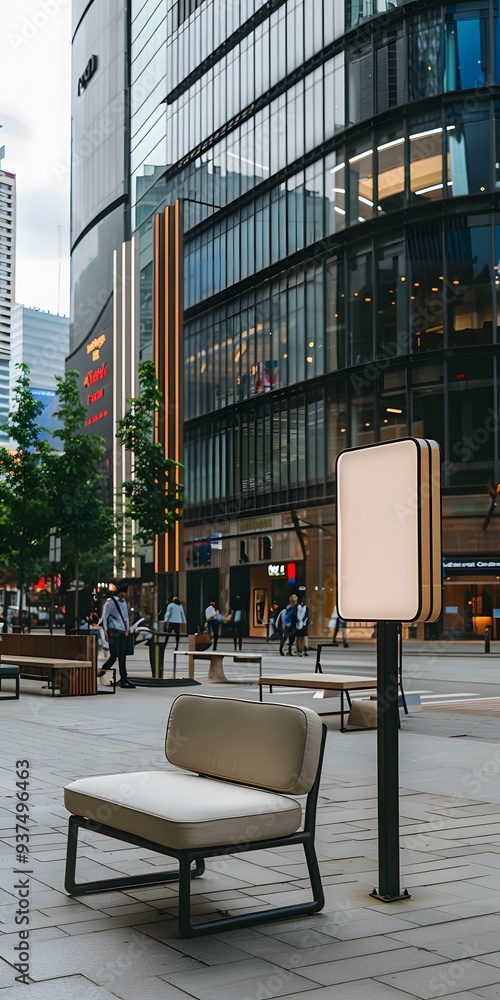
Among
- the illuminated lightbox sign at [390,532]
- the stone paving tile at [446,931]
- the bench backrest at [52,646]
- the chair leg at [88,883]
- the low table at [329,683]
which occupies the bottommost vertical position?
the stone paving tile at [446,931]

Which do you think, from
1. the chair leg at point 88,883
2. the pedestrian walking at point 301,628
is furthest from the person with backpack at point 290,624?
the chair leg at point 88,883

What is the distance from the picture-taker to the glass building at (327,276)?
4222 cm

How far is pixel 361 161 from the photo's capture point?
4519cm

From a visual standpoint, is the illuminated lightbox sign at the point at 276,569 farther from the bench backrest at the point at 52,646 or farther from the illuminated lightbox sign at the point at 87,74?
the illuminated lightbox sign at the point at 87,74

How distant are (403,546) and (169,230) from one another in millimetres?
60724

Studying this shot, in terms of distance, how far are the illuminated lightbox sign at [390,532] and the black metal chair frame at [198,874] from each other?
651 mm

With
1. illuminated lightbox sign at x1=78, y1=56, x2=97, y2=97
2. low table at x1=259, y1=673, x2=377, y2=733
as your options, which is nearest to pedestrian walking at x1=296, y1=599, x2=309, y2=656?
low table at x1=259, y1=673, x2=377, y2=733

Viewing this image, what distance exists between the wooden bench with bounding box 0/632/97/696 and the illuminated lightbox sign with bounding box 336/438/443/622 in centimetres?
1227

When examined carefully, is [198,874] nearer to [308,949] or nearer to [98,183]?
[308,949]

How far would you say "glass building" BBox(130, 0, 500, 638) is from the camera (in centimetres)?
4222

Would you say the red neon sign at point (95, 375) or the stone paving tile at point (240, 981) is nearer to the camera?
the stone paving tile at point (240, 981)

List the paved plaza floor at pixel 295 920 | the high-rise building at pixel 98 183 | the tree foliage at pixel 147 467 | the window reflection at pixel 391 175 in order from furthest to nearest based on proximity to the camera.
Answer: the high-rise building at pixel 98 183 < the window reflection at pixel 391 175 < the tree foliage at pixel 147 467 < the paved plaza floor at pixel 295 920

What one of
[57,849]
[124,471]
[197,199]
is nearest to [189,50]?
[197,199]

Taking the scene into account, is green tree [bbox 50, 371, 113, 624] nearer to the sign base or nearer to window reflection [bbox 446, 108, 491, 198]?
window reflection [bbox 446, 108, 491, 198]
